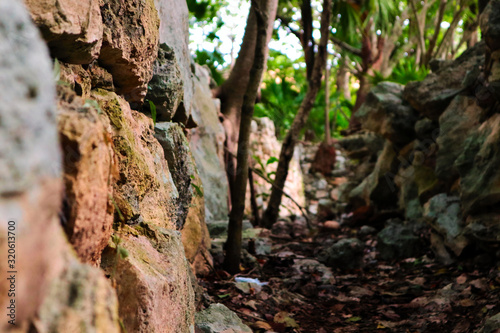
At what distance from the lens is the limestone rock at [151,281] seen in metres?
1.21

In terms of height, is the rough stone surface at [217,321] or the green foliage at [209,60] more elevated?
the green foliage at [209,60]

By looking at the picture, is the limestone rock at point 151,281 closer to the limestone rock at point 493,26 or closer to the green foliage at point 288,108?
the limestone rock at point 493,26

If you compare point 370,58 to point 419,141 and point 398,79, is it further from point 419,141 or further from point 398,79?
point 419,141

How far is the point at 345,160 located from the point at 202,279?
4.90 metres

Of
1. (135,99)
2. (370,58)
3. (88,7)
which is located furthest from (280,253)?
(370,58)

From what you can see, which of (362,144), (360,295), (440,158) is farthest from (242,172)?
(362,144)

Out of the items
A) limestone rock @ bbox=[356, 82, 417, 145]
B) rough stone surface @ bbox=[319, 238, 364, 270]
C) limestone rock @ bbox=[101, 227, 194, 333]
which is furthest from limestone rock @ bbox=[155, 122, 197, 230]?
limestone rock @ bbox=[356, 82, 417, 145]

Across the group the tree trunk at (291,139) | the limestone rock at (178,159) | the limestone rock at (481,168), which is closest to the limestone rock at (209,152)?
the tree trunk at (291,139)

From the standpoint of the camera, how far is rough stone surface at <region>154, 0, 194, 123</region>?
7.61 ft

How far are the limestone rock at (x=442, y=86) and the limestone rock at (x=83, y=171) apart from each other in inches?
147

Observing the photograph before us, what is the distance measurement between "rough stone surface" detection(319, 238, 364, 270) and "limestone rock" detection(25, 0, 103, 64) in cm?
290

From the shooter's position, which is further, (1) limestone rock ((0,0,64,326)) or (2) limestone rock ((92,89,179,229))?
(2) limestone rock ((92,89,179,229))

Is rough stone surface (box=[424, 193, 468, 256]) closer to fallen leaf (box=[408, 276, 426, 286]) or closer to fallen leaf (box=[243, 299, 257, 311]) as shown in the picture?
fallen leaf (box=[408, 276, 426, 286])

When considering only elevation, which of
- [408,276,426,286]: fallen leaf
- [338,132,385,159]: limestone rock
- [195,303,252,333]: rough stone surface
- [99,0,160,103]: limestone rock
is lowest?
[195,303,252,333]: rough stone surface
